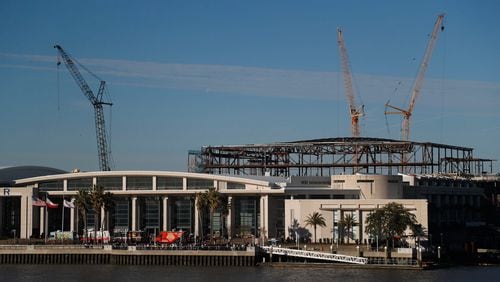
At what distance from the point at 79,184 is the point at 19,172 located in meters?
20.3

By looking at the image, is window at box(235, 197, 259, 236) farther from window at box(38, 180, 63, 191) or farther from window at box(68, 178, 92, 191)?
window at box(38, 180, 63, 191)

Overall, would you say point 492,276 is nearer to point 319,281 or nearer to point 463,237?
point 319,281

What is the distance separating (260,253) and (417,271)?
2220cm

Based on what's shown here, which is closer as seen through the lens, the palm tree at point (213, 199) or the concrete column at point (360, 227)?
the concrete column at point (360, 227)

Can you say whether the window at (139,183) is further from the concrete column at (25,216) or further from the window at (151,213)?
the concrete column at (25,216)

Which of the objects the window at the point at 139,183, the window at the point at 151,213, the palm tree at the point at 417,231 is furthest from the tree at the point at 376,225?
the window at the point at 139,183

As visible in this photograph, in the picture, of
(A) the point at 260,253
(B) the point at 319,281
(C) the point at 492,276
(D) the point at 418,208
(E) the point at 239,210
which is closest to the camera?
(B) the point at 319,281

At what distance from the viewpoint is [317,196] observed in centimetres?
15588

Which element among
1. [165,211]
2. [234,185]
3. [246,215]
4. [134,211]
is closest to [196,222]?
[165,211]

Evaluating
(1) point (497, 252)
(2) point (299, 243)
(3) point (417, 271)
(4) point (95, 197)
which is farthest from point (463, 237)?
(4) point (95, 197)

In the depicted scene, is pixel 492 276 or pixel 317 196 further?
pixel 317 196

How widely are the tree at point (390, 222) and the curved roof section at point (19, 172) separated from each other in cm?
7464

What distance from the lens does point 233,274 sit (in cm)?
11062

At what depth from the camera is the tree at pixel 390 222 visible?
12800cm
